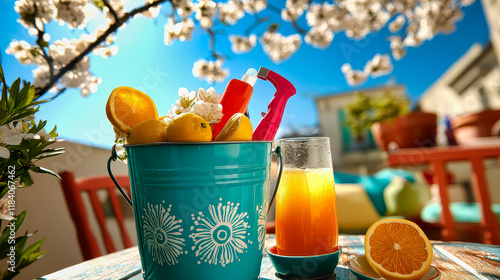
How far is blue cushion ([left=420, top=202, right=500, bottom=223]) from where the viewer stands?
6.13 feet

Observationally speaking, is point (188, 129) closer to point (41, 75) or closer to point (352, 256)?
point (352, 256)

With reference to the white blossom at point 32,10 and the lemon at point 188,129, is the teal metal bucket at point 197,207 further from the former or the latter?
the white blossom at point 32,10

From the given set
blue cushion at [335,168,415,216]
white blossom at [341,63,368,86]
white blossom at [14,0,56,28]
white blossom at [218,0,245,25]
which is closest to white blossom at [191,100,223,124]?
white blossom at [14,0,56,28]

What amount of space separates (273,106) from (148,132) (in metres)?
0.21

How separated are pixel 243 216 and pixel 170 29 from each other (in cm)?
131

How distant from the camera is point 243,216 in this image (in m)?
0.50

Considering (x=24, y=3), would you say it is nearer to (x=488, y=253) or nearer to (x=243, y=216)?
(x=243, y=216)

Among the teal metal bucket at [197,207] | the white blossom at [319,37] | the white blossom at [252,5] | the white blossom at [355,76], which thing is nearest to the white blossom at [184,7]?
the white blossom at [252,5]

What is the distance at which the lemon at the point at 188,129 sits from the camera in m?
0.47

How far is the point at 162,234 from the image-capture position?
0.49m

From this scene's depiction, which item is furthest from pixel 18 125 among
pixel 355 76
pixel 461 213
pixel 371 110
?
pixel 355 76

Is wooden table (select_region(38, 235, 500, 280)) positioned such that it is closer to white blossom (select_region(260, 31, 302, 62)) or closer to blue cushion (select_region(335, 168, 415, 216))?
blue cushion (select_region(335, 168, 415, 216))

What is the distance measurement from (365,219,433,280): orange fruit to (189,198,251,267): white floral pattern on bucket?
22 cm

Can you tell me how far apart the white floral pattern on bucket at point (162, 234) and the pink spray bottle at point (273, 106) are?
191mm
